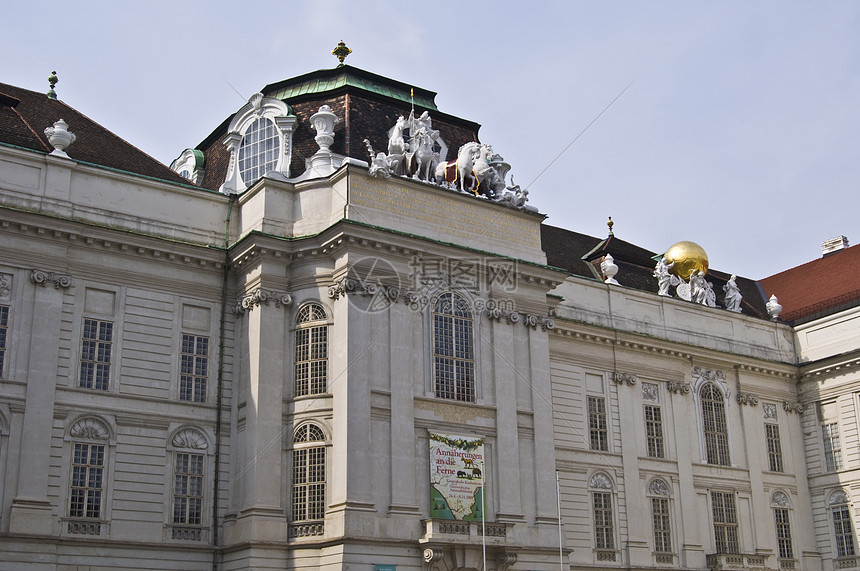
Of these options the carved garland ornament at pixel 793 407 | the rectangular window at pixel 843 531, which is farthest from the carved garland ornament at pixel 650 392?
the rectangular window at pixel 843 531

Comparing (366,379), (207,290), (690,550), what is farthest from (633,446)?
(207,290)

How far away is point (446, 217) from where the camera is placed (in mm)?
32531

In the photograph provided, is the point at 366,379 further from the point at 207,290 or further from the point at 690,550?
the point at 690,550

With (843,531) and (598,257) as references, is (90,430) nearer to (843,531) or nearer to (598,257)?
(598,257)

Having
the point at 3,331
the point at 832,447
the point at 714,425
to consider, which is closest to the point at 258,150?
the point at 3,331

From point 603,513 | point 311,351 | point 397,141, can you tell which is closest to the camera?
point 311,351

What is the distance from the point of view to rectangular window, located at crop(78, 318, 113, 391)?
29.0 metres

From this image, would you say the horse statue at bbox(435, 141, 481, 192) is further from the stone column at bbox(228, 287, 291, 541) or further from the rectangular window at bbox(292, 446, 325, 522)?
the rectangular window at bbox(292, 446, 325, 522)

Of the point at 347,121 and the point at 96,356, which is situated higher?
the point at 347,121

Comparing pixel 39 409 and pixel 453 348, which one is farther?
pixel 453 348

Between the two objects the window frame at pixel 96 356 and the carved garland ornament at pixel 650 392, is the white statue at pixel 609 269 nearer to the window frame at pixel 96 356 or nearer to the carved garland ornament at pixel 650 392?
the carved garland ornament at pixel 650 392

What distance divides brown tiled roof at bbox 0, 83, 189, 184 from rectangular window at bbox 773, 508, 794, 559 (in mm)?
25483

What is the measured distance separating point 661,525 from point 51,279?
22270mm

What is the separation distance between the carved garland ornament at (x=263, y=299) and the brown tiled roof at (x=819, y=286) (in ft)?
80.3
